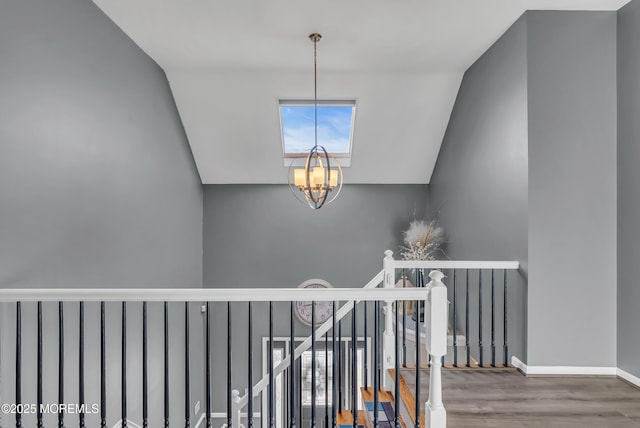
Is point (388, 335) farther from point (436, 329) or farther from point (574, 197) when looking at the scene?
point (574, 197)

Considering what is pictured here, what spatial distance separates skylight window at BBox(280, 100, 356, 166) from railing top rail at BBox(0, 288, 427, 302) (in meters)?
3.17

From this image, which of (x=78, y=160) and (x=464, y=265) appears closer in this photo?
(x=78, y=160)

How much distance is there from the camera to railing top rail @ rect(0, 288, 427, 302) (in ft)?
5.89

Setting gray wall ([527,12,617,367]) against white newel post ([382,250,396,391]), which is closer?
gray wall ([527,12,617,367])

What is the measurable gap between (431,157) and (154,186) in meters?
3.32

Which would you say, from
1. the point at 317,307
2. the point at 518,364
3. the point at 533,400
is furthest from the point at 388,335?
the point at 317,307

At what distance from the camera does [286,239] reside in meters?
5.69

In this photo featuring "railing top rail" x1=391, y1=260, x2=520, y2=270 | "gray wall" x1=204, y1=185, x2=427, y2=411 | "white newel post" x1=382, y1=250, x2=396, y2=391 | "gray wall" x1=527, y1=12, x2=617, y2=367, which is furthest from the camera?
"gray wall" x1=204, y1=185, x2=427, y2=411

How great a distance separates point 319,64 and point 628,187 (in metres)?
2.75

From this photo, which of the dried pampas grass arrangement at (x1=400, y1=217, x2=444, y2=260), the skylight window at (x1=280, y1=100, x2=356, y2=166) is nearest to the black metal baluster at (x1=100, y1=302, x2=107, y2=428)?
the skylight window at (x1=280, y1=100, x2=356, y2=166)

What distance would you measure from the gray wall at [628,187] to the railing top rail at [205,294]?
183cm

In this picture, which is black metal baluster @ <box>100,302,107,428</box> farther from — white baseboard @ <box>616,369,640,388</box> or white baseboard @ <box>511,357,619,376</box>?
white baseboard @ <box>616,369,640,388</box>

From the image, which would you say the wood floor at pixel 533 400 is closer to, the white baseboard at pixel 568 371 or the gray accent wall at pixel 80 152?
the white baseboard at pixel 568 371

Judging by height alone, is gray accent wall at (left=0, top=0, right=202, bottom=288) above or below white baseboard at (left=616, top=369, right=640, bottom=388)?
above
